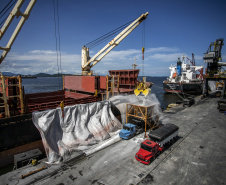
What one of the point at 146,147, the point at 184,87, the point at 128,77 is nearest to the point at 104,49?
the point at 128,77

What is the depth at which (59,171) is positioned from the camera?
11094 millimetres

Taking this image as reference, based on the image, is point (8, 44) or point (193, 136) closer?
point (193, 136)

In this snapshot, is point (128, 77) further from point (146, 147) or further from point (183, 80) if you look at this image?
point (183, 80)

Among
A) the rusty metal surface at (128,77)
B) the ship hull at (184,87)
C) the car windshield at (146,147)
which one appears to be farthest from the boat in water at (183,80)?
the car windshield at (146,147)

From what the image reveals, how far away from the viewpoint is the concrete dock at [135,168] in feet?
32.8

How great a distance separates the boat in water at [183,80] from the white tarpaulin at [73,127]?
5042 centimetres

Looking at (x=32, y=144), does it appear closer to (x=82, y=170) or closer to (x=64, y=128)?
(x=64, y=128)

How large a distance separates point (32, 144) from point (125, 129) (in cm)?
1037

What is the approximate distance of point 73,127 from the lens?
15430 mm

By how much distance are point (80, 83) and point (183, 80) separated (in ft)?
191

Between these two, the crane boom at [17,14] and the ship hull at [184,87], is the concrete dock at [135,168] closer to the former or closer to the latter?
the crane boom at [17,14]

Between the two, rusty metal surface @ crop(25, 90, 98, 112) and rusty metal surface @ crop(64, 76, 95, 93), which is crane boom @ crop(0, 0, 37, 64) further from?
rusty metal surface @ crop(64, 76, 95, 93)

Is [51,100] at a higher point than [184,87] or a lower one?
lower

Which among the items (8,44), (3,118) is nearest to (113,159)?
(3,118)
